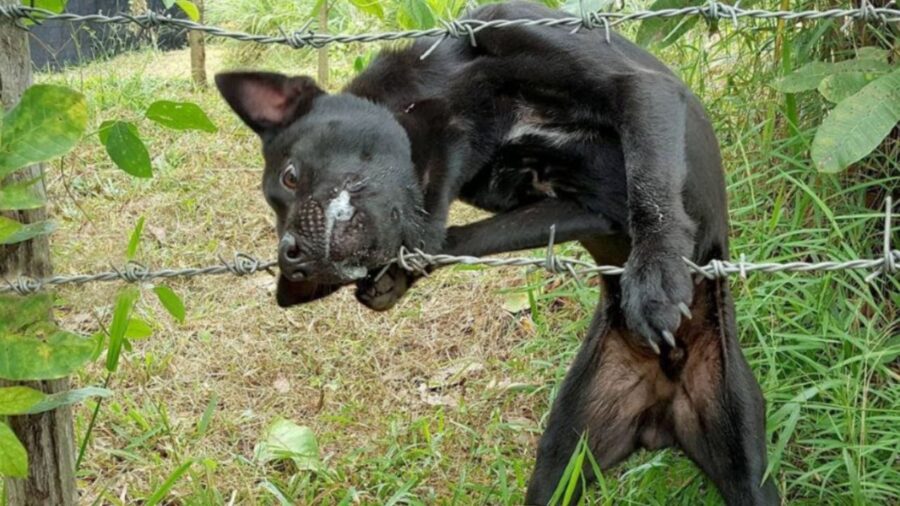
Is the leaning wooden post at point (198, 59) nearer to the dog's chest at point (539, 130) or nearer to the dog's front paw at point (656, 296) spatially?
the dog's chest at point (539, 130)

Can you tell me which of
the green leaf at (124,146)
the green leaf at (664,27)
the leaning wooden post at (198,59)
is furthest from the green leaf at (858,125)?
the leaning wooden post at (198,59)

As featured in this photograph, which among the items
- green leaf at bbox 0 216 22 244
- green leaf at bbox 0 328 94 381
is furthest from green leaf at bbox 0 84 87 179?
green leaf at bbox 0 328 94 381

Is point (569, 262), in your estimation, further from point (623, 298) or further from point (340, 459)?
point (340, 459)

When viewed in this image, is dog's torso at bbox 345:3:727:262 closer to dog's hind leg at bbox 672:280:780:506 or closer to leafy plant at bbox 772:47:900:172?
dog's hind leg at bbox 672:280:780:506

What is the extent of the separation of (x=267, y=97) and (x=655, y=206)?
1.15 meters

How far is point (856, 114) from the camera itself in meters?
3.09

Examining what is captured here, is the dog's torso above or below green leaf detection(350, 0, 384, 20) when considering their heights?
below

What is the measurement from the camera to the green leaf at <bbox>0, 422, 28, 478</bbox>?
214 cm

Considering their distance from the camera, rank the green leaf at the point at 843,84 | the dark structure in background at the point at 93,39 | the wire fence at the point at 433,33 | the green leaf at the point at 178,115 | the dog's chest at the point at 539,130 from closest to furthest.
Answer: the wire fence at the point at 433,33 < the green leaf at the point at 178,115 < the dog's chest at the point at 539,130 < the green leaf at the point at 843,84 < the dark structure in background at the point at 93,39

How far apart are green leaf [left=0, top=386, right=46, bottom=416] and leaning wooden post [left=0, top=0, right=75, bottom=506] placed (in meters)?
0.27

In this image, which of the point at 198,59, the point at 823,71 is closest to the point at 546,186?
the point at 823,71

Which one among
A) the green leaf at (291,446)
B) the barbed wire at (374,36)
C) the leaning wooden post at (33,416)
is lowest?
the green leaf at (291,446)

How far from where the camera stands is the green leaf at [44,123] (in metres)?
2.15

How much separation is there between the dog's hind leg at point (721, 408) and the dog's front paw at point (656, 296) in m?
0.65
